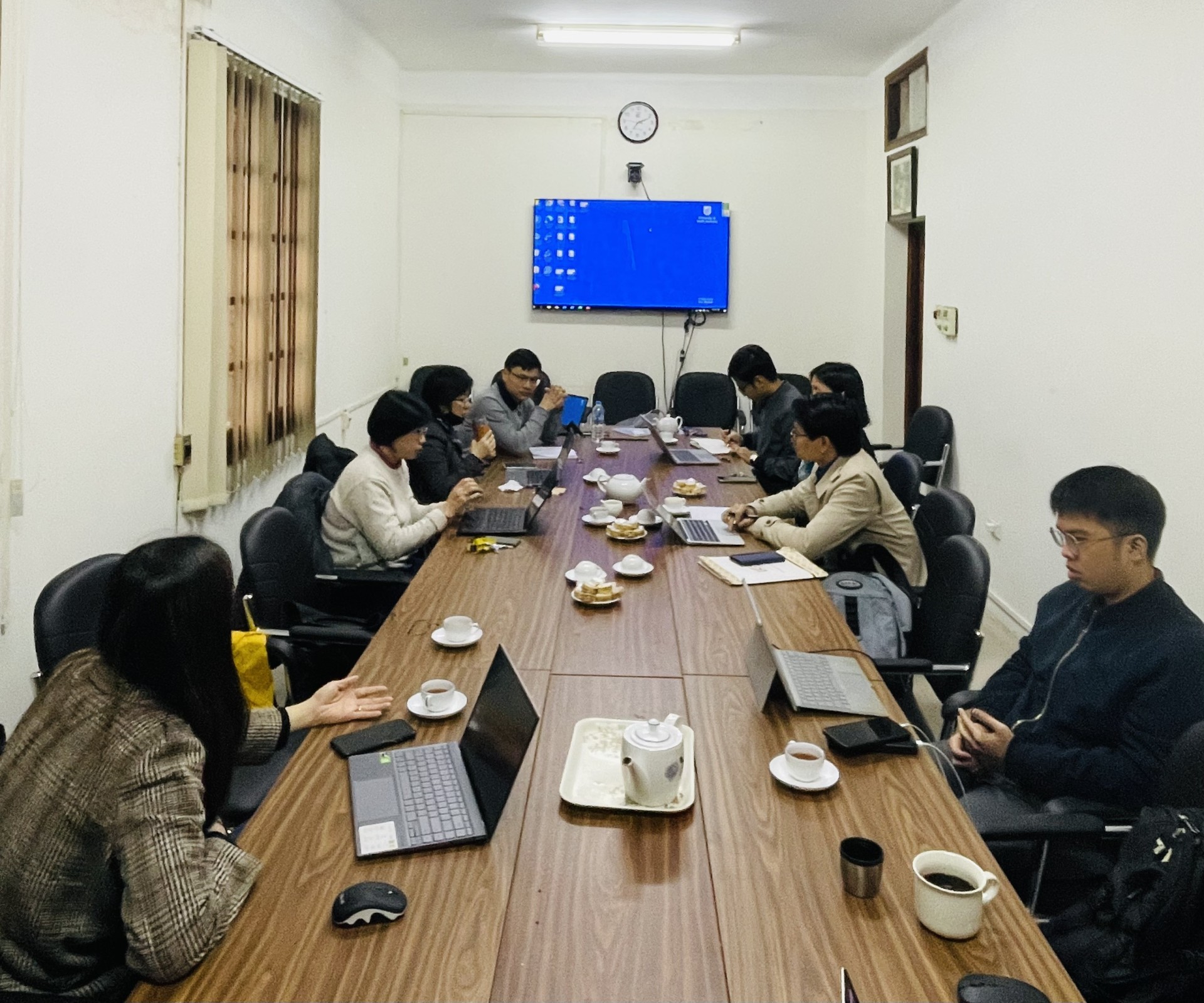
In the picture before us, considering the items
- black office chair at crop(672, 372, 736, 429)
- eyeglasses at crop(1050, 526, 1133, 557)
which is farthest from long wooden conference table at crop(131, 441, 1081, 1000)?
black office chair at crop(672, 372, 736, 429)

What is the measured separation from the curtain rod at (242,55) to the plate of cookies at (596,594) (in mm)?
2492

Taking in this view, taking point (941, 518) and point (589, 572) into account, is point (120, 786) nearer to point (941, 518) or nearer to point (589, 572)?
point (589, 572)

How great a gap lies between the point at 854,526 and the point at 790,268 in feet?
14.6

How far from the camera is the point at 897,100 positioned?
6.77 meters

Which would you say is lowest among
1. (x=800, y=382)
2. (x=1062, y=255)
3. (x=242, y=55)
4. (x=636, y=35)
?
(x=800, y=382)

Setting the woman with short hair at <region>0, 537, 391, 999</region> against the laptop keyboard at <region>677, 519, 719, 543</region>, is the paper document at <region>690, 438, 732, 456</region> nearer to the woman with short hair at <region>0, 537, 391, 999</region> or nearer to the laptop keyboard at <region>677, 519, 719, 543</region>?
the laptop keyboard at <region>677, 519, 719, 543</region>

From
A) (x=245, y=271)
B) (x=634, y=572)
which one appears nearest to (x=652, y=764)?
(x=634, y=572)

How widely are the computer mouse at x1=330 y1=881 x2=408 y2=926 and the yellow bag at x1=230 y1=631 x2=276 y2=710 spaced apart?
114 cm

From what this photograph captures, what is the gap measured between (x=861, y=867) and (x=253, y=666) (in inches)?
61.5

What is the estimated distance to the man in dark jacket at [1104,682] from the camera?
6.35ft

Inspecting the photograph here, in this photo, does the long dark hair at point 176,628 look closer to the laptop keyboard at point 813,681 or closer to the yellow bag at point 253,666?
the yellow bag at point 253,666

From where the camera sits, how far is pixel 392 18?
589 centimetres

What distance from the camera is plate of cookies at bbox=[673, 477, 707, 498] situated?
4305 millimetres

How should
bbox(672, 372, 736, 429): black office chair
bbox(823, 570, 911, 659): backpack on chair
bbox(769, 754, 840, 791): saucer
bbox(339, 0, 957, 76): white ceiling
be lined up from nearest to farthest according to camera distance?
bbox(769, 754, 840, 791): saucer → bbox(823, 570, 911, 659): backpack on chair → bbox(339, 0, 957, 76): white ceiling → bbox(672, 372, 736, 429): black office chair
